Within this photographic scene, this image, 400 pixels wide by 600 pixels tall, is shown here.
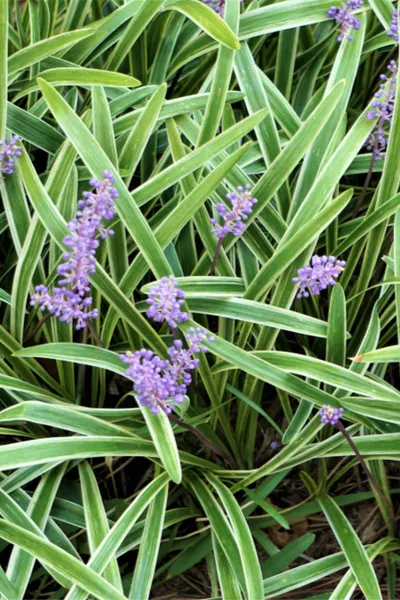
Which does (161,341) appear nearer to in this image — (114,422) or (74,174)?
(114,422)

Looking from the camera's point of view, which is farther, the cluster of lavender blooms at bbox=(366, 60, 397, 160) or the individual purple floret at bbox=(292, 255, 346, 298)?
the cluster of lavender blooms at bbox=(366, 60, 397, 160)

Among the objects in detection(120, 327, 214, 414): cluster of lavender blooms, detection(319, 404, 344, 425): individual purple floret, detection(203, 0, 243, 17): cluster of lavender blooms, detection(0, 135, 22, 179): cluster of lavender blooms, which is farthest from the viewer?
detection(203, 0, 243, 17): cluster of lavender blooms

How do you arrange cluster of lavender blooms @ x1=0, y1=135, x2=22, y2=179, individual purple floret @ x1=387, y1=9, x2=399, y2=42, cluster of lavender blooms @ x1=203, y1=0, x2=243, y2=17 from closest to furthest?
cluster of lavender blooms @ x1=0, y1=135, x2=22, y2=179
individual purple floret @ x1=387, y1=9, x2=399, y2=42
cluster of lavender blooms @ x1=203, y1=0, x2=243, y2=17

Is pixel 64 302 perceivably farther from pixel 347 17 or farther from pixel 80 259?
pixel 347 17

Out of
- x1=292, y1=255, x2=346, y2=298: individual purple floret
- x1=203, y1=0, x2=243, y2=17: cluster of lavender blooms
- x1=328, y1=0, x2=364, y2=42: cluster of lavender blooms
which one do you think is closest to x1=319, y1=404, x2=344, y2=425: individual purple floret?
x1=292, y1=255, x2=346, y2=298: individual purple floret

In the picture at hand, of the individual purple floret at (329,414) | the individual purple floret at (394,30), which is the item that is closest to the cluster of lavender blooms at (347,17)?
the individual purple floret at (394,30)

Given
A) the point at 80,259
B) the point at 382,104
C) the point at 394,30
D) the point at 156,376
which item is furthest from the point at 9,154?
the point at 394,30

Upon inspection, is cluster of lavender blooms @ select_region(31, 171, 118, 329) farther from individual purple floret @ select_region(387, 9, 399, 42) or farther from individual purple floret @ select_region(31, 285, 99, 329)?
individual purple floret @ select_region(387, 9, 399, 42)
